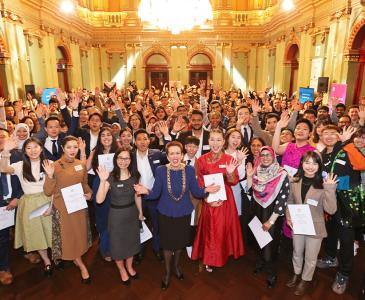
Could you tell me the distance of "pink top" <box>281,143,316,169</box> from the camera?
3.34m

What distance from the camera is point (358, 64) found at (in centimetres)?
859

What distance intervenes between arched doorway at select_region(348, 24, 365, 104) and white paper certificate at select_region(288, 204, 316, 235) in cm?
769

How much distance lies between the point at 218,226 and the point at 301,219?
880 mm

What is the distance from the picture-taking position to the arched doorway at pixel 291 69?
1366cm

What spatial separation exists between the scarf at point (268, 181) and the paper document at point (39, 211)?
236cm

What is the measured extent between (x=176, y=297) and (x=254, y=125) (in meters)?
2.70

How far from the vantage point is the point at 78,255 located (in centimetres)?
312

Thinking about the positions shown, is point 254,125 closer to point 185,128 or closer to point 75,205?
point 185,128

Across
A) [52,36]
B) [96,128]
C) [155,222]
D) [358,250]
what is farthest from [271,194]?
[52,36]

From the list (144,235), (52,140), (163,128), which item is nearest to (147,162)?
(163,128)

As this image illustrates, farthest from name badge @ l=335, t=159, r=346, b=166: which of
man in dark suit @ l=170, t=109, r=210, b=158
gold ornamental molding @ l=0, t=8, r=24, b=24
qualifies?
gold ornamental molding @ l=0, t=8, r=24, b=24

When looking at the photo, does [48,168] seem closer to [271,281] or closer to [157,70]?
[271,281]

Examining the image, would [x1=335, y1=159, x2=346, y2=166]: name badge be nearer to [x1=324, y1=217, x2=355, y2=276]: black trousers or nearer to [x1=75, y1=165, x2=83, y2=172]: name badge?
[x1=324, y1=217, x2=355, y2=276]: black trousers

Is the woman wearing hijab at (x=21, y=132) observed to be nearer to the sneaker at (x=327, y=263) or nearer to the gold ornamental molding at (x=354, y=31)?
the sneaker at (x=327, y=263)
